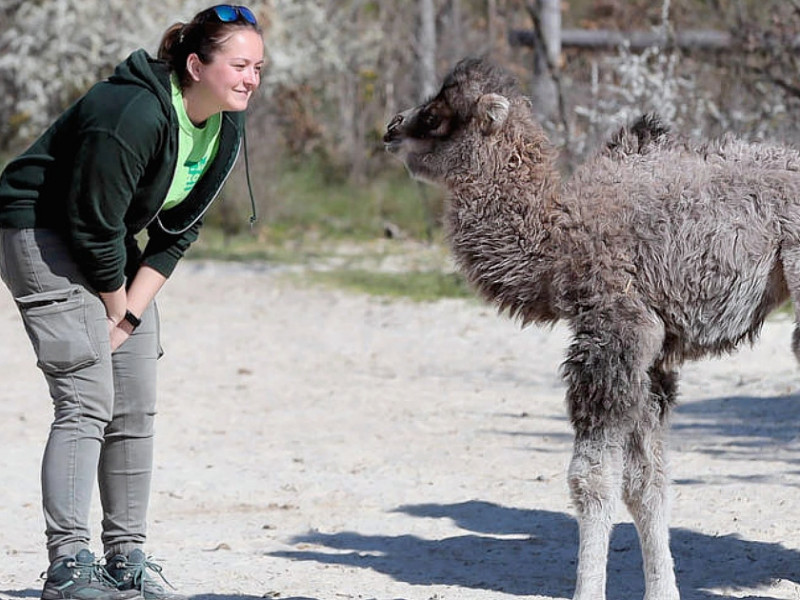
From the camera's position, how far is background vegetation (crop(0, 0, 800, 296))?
13.9 meters

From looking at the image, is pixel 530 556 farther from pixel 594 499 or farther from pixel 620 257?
pixel 620 257

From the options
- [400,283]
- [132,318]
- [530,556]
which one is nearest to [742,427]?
[530,556]

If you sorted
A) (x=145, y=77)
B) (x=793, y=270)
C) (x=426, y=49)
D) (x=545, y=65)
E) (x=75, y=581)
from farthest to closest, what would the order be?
(x=426, y=49) → (x=545, y=65) → (x=793, y=270) → (x=75, y=581) → (x=145, y=77)

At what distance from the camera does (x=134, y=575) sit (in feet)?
16.3

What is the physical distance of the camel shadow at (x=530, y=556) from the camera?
5.66 m

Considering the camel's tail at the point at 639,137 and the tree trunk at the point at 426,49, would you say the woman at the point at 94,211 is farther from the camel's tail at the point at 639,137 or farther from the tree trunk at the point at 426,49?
the tree trunk at the point at 426,49

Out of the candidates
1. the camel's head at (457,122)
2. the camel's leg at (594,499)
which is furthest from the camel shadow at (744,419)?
the camel's head at (457,122)

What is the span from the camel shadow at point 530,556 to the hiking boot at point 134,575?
121 centimetres

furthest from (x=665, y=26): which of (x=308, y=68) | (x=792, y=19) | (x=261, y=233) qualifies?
(x=308, y=68)

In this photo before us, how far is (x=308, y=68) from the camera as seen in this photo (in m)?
21.1

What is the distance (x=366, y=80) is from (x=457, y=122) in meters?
17.6

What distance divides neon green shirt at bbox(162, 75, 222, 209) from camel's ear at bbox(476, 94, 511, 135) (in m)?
1.07

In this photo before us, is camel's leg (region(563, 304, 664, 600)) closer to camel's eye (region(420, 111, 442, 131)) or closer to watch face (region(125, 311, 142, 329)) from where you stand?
camel's eye (region(420, 111, 442, 131))

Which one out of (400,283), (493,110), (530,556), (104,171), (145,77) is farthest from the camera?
(400,283)
